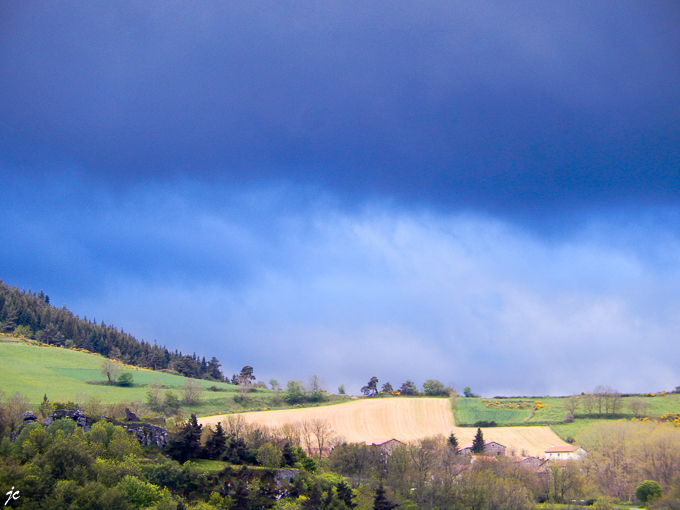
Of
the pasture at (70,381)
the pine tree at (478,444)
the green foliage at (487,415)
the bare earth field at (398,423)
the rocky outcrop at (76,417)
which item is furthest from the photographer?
the green foliage at (487,415)

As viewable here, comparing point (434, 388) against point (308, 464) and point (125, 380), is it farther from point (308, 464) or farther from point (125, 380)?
point (308, 464)

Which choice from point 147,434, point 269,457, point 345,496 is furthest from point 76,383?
point 345,496

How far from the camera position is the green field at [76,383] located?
12350 centimetres

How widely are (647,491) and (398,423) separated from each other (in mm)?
71361

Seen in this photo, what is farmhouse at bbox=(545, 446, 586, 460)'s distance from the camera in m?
110

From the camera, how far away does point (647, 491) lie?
81.6 metres

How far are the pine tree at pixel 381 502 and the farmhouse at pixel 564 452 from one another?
6019 cm

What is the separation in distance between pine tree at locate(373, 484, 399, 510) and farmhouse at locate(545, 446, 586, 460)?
60190 mm

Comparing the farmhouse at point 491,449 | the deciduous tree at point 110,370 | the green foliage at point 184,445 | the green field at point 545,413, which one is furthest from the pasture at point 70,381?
the farmhouse at point 491,449

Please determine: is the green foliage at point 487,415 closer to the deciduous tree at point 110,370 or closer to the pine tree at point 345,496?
the pine tree at point 345,496

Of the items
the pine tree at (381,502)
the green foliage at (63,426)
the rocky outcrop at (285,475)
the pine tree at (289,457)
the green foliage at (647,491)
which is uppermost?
the green foliage at (63,426)

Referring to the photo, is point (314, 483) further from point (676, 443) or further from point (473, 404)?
point (473, 404)

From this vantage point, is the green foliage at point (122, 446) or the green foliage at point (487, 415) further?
the green foliage at point (487, 415)

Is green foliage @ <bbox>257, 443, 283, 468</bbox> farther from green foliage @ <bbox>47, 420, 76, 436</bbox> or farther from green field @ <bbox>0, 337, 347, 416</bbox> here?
green field @ <bbox>0, 337, 347, 416</bbox>
